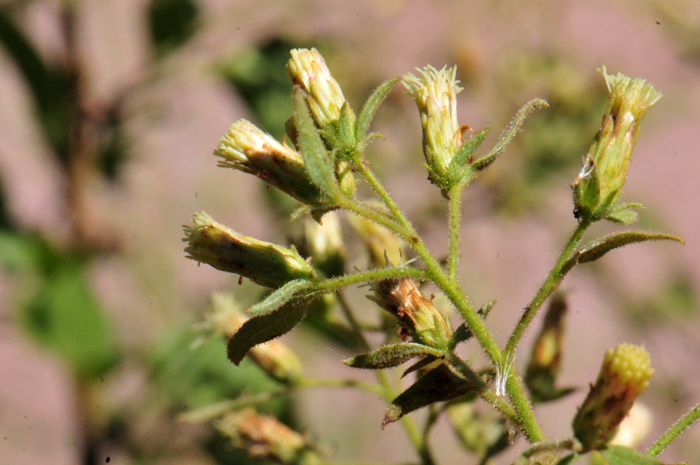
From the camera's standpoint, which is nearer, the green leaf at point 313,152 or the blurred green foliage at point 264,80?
the green leaf at point 313,152

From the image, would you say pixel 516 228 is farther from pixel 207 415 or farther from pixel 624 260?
pixel 207 415

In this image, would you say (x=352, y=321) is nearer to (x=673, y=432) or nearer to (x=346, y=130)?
(x=346, y=130)

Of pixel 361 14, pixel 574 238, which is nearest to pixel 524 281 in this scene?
pixel 361 14

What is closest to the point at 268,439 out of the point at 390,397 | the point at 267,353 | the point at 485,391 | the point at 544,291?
the point at 267,353

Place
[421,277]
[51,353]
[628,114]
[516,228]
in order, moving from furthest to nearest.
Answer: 1. [516,228]
2. [51,353]
3. [628,114]
4. [421,277]

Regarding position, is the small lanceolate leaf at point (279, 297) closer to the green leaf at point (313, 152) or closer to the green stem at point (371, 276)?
the green stem at point (371, 276)

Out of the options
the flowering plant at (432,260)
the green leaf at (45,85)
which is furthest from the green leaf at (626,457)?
the green leaf at (45,85)
